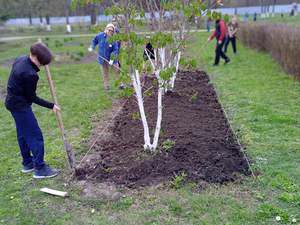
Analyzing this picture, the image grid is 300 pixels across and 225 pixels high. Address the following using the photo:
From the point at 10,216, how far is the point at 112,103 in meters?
4.60

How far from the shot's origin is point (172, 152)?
4934mm

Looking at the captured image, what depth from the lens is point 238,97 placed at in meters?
8.12

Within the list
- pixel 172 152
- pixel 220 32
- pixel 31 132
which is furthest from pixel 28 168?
pixel 220 32

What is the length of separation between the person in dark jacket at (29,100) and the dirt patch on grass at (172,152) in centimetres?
53

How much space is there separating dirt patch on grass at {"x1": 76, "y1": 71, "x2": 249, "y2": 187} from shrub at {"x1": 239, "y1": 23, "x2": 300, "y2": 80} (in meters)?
3.86

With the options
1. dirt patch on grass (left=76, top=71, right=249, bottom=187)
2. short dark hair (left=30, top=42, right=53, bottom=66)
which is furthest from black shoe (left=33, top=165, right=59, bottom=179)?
short dark hair (left=30, top=42, right=53, bottom=66)

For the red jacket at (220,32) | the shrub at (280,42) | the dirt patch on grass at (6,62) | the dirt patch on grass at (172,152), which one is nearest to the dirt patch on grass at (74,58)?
the dirt patch on grass at (6,62)

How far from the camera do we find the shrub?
32.6 ft

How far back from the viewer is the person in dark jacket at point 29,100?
4.19 metres

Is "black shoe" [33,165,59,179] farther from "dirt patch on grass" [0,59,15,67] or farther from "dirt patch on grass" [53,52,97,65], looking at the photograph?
"dirt patch on grass" [0,59,15,67]

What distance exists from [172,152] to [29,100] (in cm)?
192

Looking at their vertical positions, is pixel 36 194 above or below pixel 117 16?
below

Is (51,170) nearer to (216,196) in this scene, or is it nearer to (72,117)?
(216,196)

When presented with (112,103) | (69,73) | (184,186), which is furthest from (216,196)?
(69,73)
